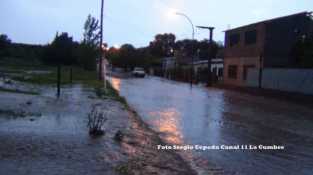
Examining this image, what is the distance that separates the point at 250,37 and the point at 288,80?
52.2 feet

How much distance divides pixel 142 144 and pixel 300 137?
5120 millimetres

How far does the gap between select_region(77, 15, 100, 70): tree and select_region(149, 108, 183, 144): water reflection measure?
162ft

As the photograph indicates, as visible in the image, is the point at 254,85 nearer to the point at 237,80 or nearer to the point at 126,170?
the point at 237,80

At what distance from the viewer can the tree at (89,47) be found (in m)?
69.0

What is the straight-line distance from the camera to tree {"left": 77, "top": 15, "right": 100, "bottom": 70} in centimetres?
6900

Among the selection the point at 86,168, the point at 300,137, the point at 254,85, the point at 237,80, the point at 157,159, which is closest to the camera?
the point at 86,168

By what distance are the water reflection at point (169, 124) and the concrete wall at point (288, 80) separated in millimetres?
15789

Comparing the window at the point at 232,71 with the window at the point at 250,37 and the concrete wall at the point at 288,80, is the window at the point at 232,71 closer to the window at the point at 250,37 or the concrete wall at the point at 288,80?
the window at the point at 250,37

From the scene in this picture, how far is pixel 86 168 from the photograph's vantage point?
7.72 m

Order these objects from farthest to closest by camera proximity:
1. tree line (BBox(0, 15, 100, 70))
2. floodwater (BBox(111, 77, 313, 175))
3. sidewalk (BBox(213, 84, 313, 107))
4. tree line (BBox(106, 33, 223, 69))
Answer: tree line (BBox(106, 33, 223, 69)), tree line (BBox(0, 15, 100, 70)), sidewalk (BBox(213, 84, 313, 107)), floodwater (BBox(111, 77, 313, 175))

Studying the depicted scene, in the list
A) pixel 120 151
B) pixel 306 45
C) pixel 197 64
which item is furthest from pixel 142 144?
pixel 197 64

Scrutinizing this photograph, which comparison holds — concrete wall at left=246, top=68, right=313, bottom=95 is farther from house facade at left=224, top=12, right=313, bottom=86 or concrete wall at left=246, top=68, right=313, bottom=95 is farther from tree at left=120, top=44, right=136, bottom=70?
tree at left=120, top=44, right=136, bottom=70

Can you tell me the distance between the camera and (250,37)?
51500 millimetres

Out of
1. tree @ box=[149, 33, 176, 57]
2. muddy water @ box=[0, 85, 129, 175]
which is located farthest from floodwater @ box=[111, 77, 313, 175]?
tree @ box=[149, 33, 176, 57]
